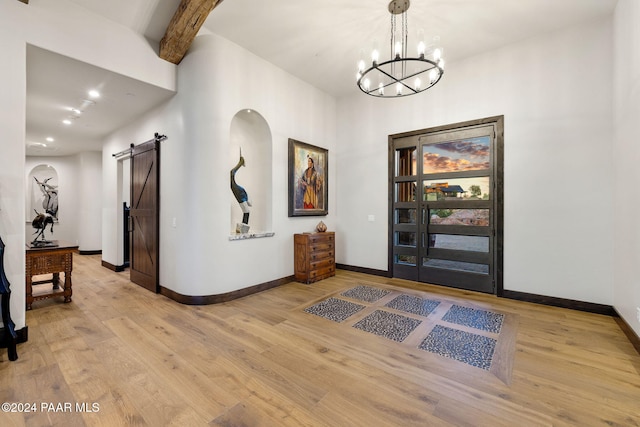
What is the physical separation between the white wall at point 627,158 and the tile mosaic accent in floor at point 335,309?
2.70 metres

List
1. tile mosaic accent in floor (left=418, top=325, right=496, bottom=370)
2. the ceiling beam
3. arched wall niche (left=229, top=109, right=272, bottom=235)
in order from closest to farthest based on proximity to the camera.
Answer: tile mosaic accent in floor (left=418, top=325, right=496, bottom=370)
the ceiling beam
arched wall niche (left=229, top=109, right=272, bottom=235)

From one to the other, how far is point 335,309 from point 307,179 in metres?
2.56

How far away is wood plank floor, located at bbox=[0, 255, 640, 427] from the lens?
1730mm

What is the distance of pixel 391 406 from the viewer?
182cm

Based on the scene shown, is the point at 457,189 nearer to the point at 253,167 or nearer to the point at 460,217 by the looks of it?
the point at 460,217

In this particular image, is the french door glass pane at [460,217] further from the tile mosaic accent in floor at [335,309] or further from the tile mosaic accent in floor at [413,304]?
the tile mosaic accent in floor at [335,309]

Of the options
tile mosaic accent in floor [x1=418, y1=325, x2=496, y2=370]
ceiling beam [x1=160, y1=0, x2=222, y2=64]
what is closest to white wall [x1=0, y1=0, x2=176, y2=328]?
ceiling beam [x1=160, y1=0, x2=222, y2=64]

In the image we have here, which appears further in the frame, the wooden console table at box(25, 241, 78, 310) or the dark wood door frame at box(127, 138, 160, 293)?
the dark wood door frame at box(127, 138, 160, 293)

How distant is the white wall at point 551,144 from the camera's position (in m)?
3.44

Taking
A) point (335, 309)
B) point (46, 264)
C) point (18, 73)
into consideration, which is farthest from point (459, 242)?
point (46, 264)

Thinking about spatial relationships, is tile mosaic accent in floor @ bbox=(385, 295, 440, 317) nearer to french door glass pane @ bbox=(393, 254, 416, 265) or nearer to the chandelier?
french door glass pane @ bbox=(393, 254, 416, 265)

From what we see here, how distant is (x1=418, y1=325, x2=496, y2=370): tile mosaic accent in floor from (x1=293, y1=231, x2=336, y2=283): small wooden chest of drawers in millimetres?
2344

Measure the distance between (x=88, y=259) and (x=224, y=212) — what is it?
5.67 meters

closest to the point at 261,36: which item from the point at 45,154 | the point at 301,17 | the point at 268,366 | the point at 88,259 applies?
the point at 301,17
